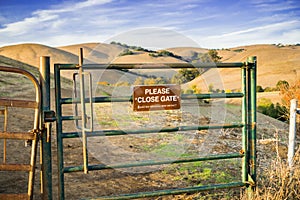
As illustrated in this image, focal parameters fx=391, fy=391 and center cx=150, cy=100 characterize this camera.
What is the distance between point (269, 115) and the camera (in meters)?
17.7

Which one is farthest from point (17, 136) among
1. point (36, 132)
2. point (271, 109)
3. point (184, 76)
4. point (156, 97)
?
point (271, 109)

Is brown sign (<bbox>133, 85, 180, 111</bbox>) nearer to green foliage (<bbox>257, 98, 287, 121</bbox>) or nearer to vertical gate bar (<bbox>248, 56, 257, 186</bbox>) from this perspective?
vertical gate bar (<bbox>248, 56, 257, 186</bbox>)

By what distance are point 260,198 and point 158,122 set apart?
6.84 meters

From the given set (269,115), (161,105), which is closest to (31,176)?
(161,105)

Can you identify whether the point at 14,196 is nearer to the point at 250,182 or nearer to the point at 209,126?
the point at 209,126

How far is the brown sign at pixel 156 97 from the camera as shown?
3857 mm

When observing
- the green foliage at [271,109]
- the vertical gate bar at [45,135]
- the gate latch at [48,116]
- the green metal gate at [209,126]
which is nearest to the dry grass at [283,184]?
the green metal gate at [209,126]

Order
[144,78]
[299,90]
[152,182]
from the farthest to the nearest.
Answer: [299,90]
[152,182]
[144,78]

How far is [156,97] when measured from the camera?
393 cm

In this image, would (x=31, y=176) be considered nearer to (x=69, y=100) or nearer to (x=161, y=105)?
(x=69, y=100)

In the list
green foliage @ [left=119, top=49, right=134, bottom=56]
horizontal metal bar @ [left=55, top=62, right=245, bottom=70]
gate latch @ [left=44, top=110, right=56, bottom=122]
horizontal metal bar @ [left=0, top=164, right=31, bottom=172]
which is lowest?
horizontal metal bar @ [left=0, top=164, right=31, bottom=172]

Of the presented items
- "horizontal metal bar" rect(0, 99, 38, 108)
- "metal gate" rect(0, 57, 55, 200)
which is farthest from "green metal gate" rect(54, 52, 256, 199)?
"horizontal metal bar" rect(0, 99, 38, 108)

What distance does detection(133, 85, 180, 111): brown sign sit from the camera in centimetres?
386

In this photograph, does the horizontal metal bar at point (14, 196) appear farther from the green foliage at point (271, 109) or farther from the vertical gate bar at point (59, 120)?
the green foliage at point (271, 109)
